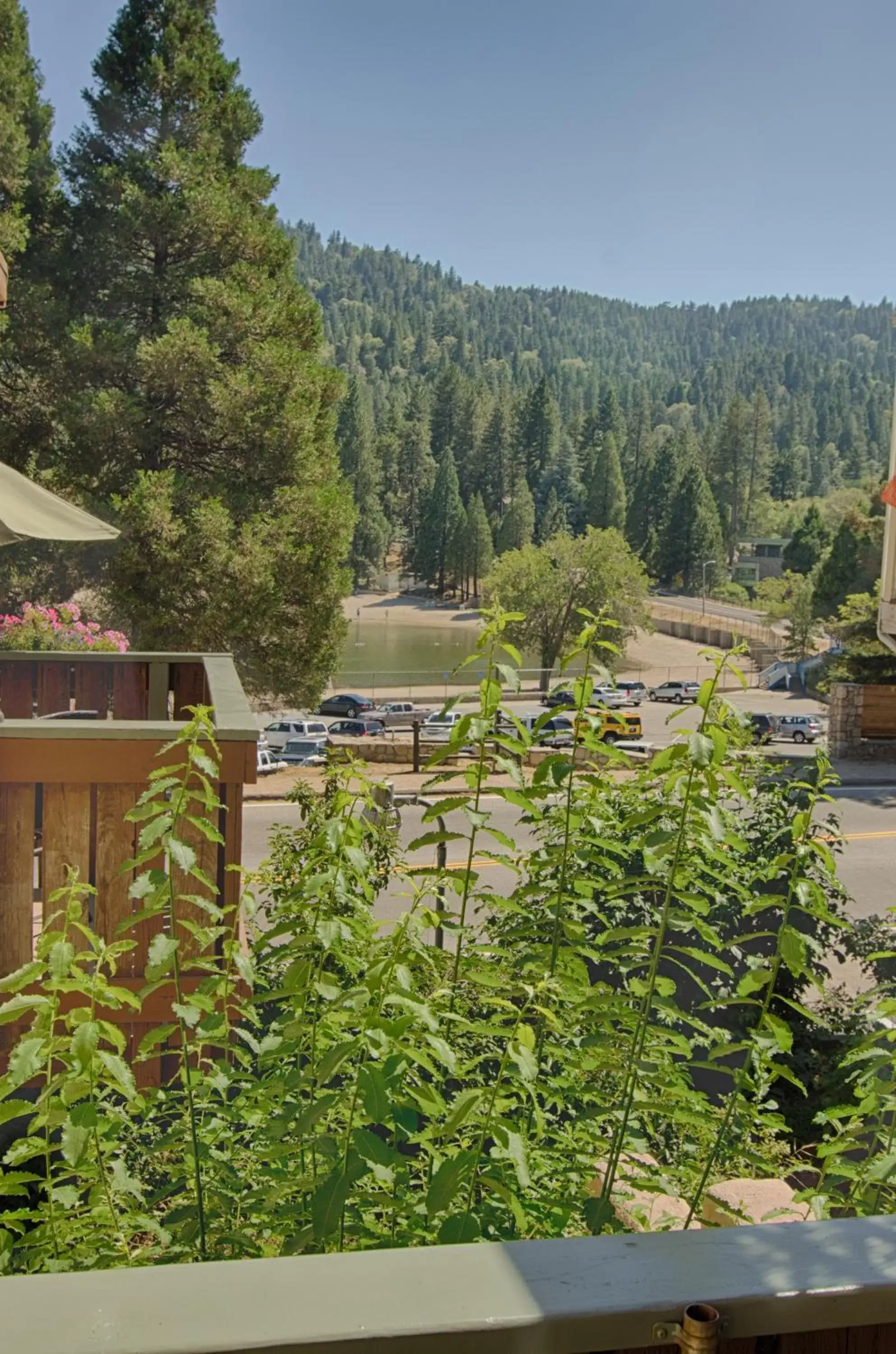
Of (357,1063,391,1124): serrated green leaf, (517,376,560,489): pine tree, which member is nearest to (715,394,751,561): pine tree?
(517,376,560,489): pine tree

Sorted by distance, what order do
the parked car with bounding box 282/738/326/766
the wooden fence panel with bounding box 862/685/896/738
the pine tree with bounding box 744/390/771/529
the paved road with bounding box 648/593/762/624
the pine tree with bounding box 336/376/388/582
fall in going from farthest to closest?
the pine tree with bounding box 744/390/771/529, the pine tree with bounding box 336/376/388/582, the paved road with bounding box 648/593/762/624, the parked car with bounding box 282/738/326/766, the wooden fence panel with bounding box 862/685/896/738

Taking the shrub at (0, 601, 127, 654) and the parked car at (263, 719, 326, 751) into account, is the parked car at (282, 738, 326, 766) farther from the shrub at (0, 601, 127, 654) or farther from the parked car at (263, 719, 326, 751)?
the shrub at (0, 601, 127, 654)

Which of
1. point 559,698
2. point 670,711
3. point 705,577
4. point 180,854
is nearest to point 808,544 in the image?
point 705,577

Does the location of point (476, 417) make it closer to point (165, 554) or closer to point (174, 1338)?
point (165, 554)

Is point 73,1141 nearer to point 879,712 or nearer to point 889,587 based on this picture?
point 889,587

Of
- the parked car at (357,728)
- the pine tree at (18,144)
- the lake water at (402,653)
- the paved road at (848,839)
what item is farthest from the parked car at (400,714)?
the pine tree at (18,144)

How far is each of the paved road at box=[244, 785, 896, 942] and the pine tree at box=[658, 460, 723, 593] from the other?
5833 cm

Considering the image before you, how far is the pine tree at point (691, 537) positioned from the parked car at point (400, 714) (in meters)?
43.6

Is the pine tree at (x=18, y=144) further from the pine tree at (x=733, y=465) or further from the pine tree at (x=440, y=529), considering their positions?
the pine tree at (x=733, y=465)

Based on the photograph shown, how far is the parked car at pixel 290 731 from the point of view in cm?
2827

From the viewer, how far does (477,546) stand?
2997 inches

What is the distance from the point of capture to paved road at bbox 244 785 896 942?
39.0 ft

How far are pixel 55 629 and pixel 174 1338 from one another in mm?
9155

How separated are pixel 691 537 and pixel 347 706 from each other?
150 feet
